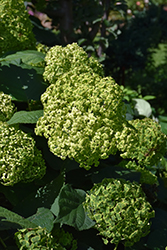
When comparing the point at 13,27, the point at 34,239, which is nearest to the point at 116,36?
the point at 13,27

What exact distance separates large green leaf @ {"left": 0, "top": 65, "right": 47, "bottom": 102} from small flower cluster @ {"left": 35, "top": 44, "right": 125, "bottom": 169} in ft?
0.71

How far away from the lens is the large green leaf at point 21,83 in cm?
141

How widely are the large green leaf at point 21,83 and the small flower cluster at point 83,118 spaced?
22 centimetres

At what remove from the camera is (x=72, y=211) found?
1146mm

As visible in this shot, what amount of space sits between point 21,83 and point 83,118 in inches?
19.3

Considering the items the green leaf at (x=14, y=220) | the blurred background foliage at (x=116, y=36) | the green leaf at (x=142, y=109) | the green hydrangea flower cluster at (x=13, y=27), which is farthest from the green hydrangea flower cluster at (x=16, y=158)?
the blurred background foliage at (x=116, y=36)

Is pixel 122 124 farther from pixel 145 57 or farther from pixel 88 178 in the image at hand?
pixel 145 57

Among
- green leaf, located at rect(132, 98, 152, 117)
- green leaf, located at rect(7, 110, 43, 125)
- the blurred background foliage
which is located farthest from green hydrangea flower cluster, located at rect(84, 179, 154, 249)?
the blurred background foliage

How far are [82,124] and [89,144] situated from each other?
0.27 feet

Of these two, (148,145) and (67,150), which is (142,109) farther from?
(67,150)

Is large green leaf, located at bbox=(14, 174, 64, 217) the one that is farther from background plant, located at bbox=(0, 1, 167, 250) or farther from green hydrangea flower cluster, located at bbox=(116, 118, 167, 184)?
green hydrangea flower cluster, located at bbox=(116, 118, 167, 184)

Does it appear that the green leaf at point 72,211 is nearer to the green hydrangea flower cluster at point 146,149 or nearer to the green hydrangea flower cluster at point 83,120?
the green hydrangea flower cluster at point 83,120

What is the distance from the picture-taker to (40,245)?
0.98m

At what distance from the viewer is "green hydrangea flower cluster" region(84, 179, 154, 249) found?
112 cm
